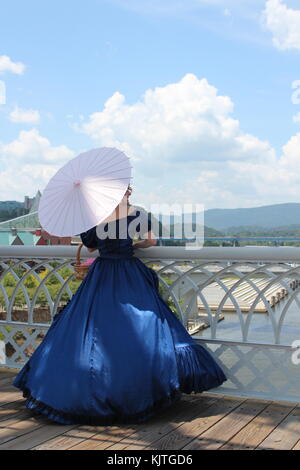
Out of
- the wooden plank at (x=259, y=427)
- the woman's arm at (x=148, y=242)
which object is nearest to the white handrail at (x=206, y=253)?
the woman's arm at (x=148, y=242)

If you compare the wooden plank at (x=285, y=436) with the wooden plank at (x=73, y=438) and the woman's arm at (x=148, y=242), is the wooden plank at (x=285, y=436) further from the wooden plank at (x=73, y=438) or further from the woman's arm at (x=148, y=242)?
the woman's arm at (x=148, y=242)

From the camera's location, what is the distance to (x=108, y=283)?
2.64 meters

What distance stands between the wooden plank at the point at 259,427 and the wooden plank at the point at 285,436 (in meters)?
0.02

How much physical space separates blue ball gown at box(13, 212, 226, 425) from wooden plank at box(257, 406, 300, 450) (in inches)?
16.4

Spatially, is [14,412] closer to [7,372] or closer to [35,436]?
A: [35,436]

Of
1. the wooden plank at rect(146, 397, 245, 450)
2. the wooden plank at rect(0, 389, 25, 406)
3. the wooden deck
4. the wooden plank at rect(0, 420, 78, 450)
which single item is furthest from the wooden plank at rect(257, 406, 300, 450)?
the wooden plank at rect(0, 389, 25, 406)

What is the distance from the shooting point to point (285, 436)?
225 cm

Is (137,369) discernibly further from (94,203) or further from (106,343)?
(94,203)

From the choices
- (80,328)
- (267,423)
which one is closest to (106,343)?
(80,328)

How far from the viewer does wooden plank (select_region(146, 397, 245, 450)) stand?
7.13ft

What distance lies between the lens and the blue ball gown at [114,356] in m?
2.41

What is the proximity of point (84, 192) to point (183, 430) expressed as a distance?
1.19m
